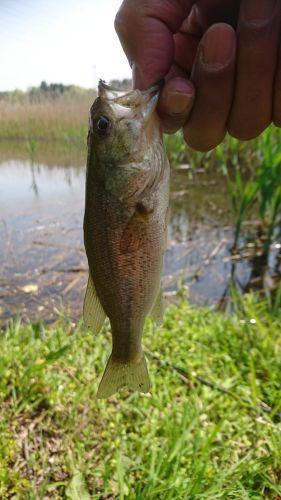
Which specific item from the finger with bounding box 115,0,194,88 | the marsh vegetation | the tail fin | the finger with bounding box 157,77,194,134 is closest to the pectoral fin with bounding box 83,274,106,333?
the tail fin

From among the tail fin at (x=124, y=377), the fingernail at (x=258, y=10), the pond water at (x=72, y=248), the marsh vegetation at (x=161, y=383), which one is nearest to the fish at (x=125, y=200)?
the tail fin at (x=124, y=377)

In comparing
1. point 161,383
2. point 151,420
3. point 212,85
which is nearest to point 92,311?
point 212,85

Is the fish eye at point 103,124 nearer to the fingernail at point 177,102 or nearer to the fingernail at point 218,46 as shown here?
the fingernail at point 177,102

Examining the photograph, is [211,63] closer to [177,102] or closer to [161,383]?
[177,102]

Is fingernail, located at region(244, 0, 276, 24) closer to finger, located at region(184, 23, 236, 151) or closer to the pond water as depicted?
finger, located at region(184, 23, 236, 151)

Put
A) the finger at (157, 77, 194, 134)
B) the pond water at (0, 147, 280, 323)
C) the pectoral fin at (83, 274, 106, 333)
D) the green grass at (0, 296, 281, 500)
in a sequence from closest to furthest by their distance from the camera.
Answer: the finger at (157, 77, 194, 134), the pectoral fin at (83, 274, 106, 333), the green grass at (0, 296, 281, 500), the pond water at (0, 147, 280, 323)

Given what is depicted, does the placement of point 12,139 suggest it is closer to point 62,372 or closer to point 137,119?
point 62,372
